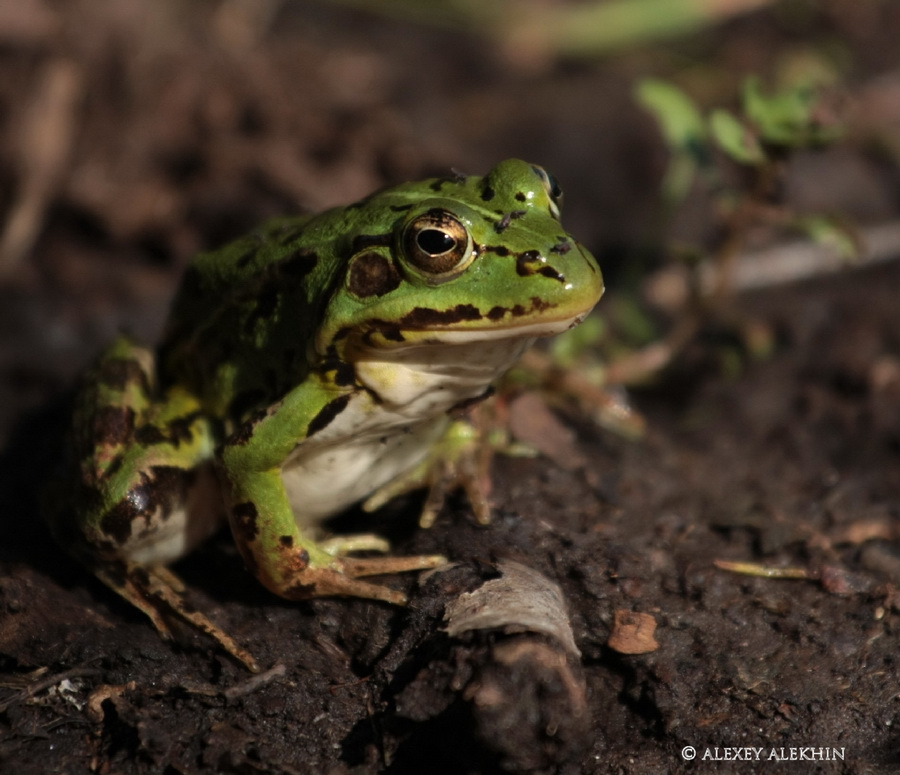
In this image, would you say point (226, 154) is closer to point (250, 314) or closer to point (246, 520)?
point (250, 314)

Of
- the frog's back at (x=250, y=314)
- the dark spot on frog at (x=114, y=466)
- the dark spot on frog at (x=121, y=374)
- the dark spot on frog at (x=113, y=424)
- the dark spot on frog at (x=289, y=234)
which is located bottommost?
the dark spot on frog at (x=114, y=466)

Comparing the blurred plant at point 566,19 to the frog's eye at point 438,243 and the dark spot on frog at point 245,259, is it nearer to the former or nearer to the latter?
the dark spot on frog at point 245,259

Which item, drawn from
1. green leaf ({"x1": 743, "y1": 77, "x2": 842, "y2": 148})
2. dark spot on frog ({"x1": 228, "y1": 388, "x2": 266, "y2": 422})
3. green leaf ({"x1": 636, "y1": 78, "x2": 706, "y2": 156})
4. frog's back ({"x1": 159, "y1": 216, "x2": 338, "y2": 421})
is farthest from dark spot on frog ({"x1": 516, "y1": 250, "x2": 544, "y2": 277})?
green leaf ({"x1": 636, "y1": 78, "x2": 706, "y2": 156})

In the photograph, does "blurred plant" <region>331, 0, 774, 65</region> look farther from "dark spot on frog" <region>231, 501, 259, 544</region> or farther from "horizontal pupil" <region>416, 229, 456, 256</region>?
"dark spot on frog" <region>231, 501, 259, 544</region>

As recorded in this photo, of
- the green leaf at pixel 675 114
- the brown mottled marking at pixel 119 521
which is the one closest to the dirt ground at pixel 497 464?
the brown mottled marking at pixel 119 521

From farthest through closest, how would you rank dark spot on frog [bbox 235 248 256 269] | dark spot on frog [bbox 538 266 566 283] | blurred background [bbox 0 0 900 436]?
blurred background [bbox 0 0 900 436]
dark spot on frog [bbox 235 248 256 269]
dark spot on frog [bbox 538 266 566 283]

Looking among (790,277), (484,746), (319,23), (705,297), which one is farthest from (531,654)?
(319,23)

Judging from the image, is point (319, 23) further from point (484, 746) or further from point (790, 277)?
point (484, 746)
